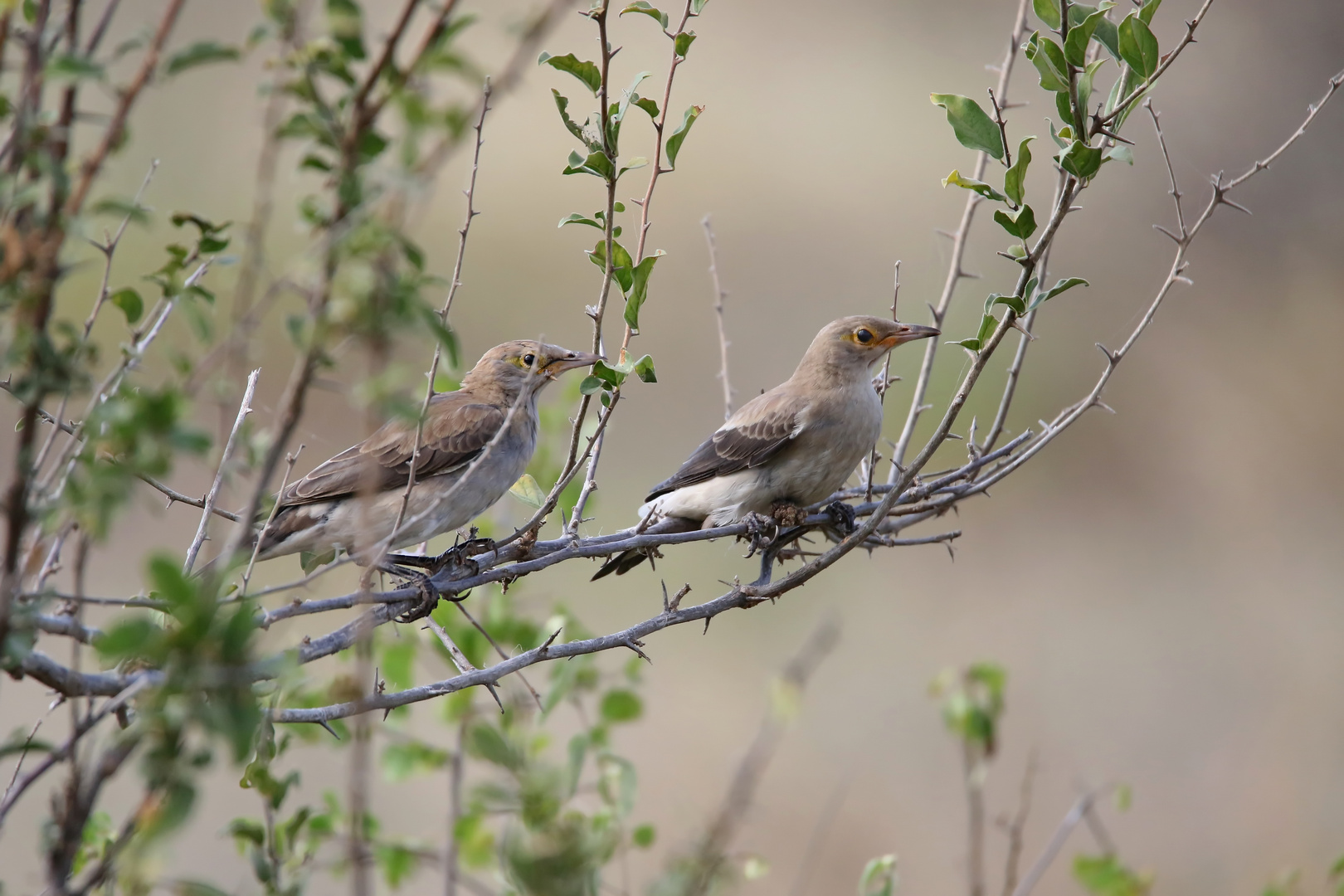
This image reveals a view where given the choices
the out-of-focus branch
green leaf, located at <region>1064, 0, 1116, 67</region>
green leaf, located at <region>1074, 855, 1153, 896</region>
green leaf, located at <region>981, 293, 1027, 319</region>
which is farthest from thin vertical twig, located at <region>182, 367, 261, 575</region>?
green leaf, located at <region>1074, 855, 1153, 896</region>

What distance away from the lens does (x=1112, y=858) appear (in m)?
4.84

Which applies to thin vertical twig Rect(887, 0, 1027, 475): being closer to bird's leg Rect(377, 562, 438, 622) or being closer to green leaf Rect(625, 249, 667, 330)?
green leaf Rect(625, 249, 667, 330)

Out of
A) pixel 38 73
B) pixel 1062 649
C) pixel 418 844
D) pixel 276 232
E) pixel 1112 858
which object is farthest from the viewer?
pixel 276 232

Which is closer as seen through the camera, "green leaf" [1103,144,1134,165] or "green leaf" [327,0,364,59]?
"green leaf" [327,0,364,59]

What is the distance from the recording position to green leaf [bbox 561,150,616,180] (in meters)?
3.45

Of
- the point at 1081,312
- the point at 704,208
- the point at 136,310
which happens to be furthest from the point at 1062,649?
the point at 136,310

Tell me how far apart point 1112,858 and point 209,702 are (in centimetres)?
419

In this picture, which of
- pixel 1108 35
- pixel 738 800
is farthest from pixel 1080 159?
pixel 738 800

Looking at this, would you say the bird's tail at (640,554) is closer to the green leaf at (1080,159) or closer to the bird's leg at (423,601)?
the bird's leg at (423,601)

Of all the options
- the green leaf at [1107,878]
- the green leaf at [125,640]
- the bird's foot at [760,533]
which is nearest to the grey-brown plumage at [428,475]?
the bird's foot at [760,533]

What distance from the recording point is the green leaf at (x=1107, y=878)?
15.8ft

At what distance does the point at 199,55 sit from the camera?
2.01 meters

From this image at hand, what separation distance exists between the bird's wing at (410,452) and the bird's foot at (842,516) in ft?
6.04

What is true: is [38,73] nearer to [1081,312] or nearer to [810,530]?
[810,530]
